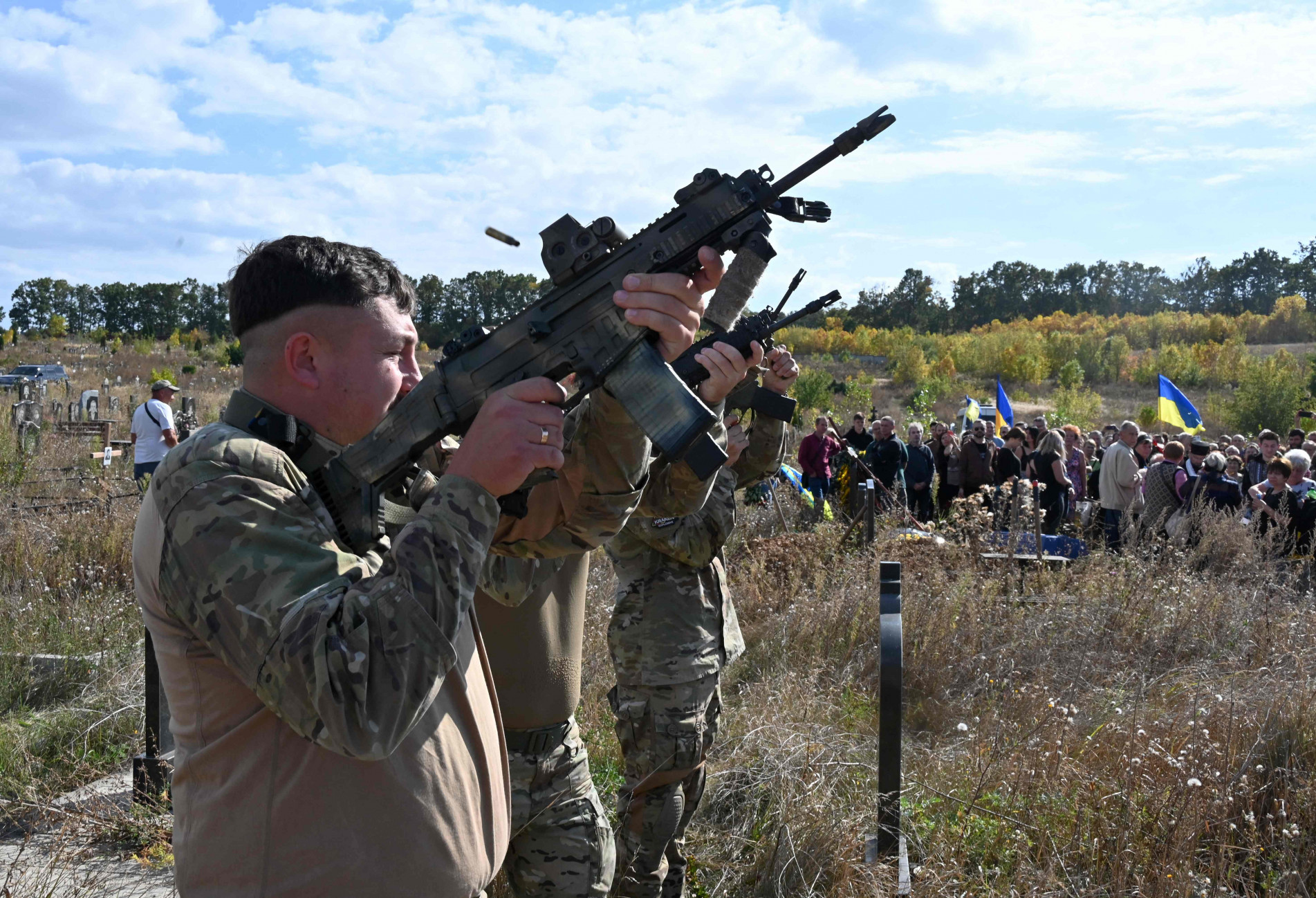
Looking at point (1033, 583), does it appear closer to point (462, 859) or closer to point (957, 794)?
point (957, 794)

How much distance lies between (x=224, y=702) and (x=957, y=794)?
3.41 metres

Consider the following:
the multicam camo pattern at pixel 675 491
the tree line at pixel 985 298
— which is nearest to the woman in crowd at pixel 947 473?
the multicam camo pattern at pixel 675 491

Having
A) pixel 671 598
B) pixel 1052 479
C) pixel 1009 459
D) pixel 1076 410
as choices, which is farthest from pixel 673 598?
pixel 1076 410

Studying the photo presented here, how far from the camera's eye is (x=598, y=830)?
3.09 metres

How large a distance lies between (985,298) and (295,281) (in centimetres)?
7831

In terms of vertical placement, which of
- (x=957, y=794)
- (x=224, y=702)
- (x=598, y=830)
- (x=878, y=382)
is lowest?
(x=957, y=794)

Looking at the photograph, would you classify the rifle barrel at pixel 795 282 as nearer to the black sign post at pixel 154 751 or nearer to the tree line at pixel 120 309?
the black sign post at pixel 154 751

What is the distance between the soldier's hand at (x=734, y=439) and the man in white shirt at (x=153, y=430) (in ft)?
29.9

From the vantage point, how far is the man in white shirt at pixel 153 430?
446 inches

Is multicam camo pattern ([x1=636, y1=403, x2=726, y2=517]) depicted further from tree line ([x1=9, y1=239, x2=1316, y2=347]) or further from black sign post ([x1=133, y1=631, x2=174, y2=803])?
tree line ([x1=9, y1=239, x2=1316, y2=347])

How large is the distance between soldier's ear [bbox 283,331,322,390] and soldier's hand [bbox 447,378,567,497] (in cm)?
32

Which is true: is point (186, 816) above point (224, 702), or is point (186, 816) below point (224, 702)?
below

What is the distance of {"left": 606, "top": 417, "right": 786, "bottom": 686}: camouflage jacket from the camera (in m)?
3.79

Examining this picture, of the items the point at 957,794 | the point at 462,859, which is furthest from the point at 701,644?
the point at 462,859
